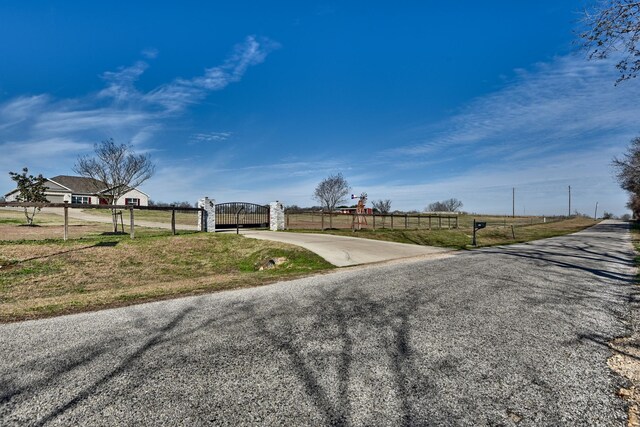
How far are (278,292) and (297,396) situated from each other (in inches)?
156

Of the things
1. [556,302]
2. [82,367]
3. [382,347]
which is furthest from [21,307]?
[556,302]

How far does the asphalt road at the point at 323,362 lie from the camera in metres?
2.52

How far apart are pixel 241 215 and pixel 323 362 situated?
17778 millimetres

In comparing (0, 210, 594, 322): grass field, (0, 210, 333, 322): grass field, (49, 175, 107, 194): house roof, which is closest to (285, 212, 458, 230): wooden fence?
(0, 210, 333, 322): grass field

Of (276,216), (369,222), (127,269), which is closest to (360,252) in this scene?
(127,269)

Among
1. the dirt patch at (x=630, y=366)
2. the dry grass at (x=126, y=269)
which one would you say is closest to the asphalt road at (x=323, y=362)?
the dirt patch at (x=630, y=366)

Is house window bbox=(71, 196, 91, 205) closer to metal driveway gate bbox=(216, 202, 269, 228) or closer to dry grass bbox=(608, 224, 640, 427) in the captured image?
metal driveway gate bbox=(216, 202, 269, 228)

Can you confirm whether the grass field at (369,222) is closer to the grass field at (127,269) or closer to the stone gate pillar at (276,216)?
the stone gate pillar at (276,216)

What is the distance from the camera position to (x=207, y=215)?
17.8m

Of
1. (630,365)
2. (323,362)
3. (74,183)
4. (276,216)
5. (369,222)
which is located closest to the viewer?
(323,362)

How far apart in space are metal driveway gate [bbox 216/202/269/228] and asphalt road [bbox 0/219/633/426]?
1354 cm

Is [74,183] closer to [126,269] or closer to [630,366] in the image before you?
[126,269]

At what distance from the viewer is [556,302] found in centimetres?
590

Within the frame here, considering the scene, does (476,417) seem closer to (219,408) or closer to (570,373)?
(570,373)
